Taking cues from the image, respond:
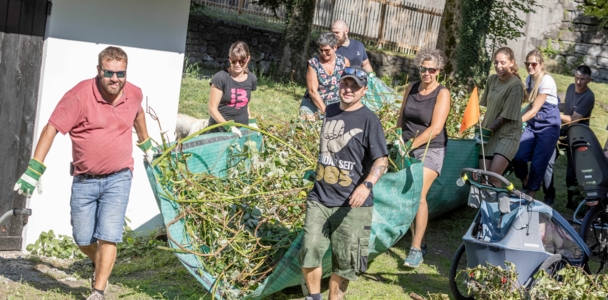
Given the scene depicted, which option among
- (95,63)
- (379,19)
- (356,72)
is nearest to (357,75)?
(356,72)

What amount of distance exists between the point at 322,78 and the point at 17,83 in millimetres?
2799

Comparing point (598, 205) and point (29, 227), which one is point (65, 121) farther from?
point (598, 205)

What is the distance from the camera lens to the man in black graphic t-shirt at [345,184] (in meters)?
5.11

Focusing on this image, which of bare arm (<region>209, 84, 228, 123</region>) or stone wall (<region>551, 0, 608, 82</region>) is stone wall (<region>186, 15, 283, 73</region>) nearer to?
stone wall (<region>551, 0, 608, 82</region>)

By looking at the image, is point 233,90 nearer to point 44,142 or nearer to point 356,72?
point 356,72

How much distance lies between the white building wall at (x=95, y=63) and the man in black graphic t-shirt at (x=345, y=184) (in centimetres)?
291

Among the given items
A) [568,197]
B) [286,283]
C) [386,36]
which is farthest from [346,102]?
[386,36]

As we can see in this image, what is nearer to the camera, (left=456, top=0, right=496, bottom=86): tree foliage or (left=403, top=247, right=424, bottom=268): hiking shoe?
(left=403, top=247, right=424, bottom=268): hiking shoe

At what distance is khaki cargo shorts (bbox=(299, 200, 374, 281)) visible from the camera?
5.19 m

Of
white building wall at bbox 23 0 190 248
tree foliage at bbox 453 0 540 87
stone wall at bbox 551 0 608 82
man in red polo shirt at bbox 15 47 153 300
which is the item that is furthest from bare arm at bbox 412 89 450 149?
stone wall at bbox 551 0 608 82

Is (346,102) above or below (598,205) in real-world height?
above

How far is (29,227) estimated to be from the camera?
23.8 ft

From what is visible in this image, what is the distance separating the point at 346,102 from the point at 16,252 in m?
3.81

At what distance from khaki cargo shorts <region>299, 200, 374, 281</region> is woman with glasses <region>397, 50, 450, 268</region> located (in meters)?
1.31
